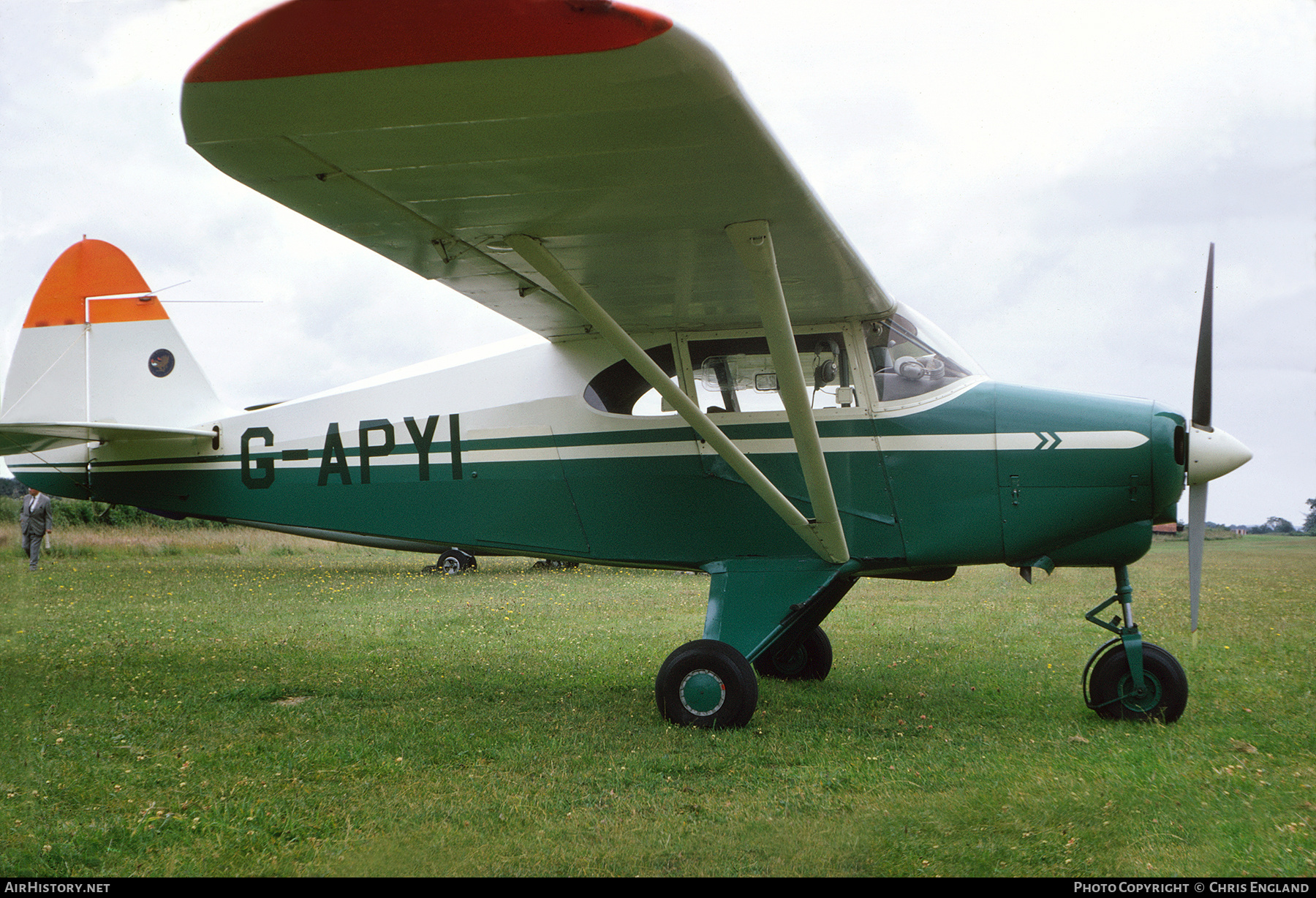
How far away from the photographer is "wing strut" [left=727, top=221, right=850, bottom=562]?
3693 millimetres

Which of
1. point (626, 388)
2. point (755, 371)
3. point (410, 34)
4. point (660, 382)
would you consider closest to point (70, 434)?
point (626, 388)

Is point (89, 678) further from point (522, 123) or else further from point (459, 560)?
point (459, 560)

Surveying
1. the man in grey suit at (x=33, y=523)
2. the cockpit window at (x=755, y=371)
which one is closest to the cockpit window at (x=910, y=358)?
the cockpit window at (x=755, y=371)

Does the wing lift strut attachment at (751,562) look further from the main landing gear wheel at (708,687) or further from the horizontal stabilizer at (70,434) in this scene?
the horizontal stabilizer at (70,434)

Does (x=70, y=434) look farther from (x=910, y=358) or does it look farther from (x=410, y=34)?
(x=910, y=358)

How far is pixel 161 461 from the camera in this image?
21.7 feet

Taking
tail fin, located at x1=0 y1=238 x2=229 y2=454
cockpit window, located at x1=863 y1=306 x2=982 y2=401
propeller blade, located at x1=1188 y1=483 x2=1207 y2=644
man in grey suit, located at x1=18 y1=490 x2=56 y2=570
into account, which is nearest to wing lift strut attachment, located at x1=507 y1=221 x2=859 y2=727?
cockpit window, located at x1=863 y1=306 x2=982 y2=401

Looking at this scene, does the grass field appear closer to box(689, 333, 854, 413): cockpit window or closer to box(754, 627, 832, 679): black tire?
box(754, 627, 832, 679): black tire

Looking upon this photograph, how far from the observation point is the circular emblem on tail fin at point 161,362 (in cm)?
787

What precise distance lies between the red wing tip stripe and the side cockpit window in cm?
290

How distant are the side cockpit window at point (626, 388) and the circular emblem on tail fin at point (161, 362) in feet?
16.4

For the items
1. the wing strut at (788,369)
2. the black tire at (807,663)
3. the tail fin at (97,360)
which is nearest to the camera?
the wing strut at (788,369)

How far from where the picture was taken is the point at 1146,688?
181 inches

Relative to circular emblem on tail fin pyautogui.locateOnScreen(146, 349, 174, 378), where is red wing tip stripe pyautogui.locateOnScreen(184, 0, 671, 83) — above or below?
above
